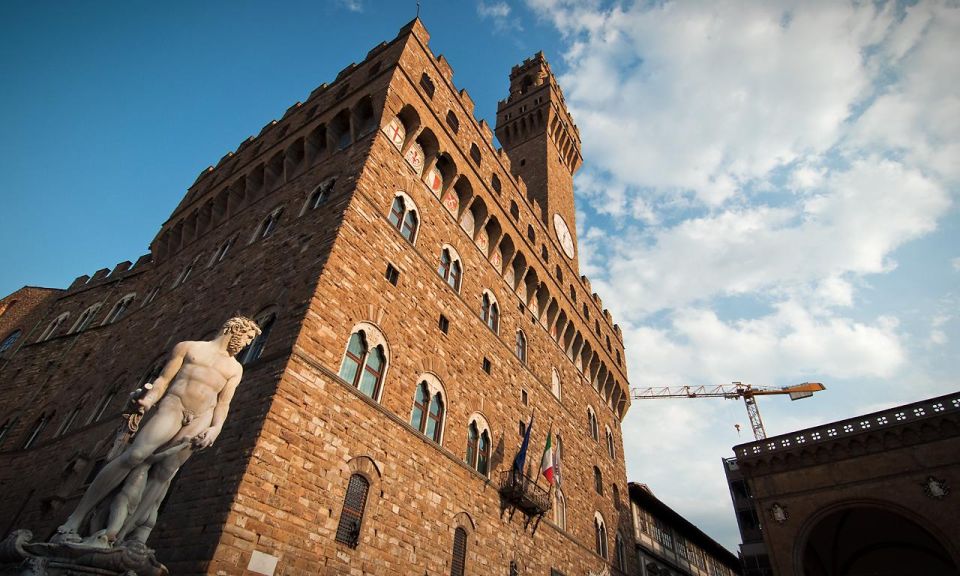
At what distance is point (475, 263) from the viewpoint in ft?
48.2

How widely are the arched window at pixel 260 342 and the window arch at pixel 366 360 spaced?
1.45 m

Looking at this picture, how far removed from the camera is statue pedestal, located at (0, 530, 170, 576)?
12.0ft

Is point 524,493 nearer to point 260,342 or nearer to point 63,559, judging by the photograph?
point 260,342

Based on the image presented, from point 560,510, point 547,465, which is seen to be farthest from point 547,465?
point 560,510

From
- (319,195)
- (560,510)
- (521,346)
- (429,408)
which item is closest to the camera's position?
(429,408)

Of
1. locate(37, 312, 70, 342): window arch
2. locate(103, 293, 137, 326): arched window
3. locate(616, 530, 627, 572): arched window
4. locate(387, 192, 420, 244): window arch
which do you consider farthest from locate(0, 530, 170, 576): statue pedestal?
locate(37, 312, 70, 342): window arch

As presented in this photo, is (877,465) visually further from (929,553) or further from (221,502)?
(221,502)

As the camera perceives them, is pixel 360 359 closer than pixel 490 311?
Yes

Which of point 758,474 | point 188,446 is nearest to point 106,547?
point 188,446

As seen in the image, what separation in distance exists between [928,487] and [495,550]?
14.3 meters

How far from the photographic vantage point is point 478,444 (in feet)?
39.8

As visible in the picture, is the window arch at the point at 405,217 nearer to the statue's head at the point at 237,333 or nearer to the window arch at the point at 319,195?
the window arch at the point at 319,195

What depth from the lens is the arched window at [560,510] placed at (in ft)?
47.9

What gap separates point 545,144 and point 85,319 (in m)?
21.3
